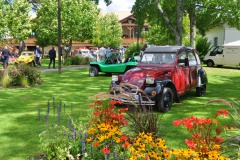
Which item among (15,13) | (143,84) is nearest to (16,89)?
(143,84)

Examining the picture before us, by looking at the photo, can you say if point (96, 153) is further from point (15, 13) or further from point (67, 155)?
point (15, 13)

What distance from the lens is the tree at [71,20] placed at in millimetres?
30391

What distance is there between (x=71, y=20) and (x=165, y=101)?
2370 cm

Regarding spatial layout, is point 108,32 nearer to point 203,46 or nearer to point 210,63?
point 203,46

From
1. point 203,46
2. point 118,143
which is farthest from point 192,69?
point 203,46

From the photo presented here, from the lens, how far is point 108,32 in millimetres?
61250

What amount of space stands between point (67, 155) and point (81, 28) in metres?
27.8

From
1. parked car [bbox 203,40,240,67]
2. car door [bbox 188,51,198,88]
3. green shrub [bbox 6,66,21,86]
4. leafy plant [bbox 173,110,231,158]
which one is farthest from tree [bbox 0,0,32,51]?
leafy plant [bbox 173,110,231,158]

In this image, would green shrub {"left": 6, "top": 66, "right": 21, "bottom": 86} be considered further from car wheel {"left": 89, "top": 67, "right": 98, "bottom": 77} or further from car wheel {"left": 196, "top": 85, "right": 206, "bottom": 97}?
car wheel {"left": 196, "top": 85, "right": 206, "bottom": 97}

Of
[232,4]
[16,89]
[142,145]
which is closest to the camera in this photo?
[142,145]

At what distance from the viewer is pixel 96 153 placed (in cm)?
410

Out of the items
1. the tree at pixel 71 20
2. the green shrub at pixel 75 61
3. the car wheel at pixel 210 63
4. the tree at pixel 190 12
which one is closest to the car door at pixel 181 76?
the tree at pixel 190 12

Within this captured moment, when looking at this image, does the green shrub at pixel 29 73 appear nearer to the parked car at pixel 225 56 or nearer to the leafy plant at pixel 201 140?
the leafy plant at pixel 201 140

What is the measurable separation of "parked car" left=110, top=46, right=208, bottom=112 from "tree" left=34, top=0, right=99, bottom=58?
21408mm
